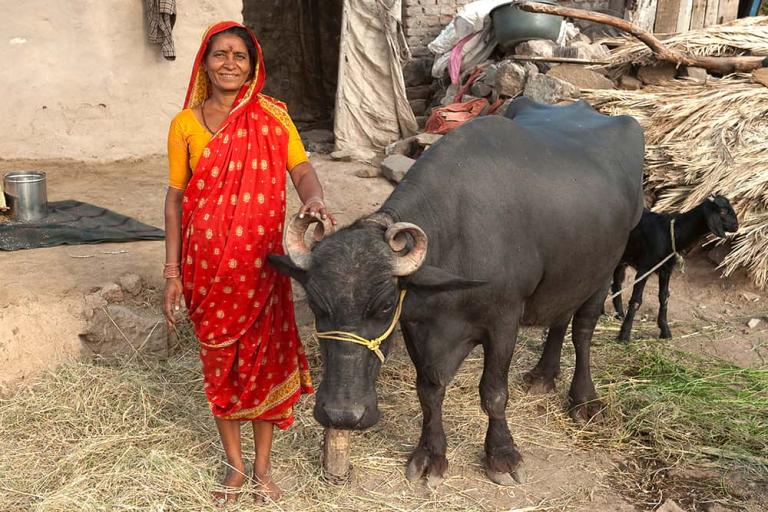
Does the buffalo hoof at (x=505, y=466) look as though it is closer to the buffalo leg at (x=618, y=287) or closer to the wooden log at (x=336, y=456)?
the wooden log at (x=336, y=456)

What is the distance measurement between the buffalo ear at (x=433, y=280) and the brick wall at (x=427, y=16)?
24.3ft

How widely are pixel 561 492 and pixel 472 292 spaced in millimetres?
1104

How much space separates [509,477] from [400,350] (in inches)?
63.8

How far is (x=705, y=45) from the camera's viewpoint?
25.1 ft

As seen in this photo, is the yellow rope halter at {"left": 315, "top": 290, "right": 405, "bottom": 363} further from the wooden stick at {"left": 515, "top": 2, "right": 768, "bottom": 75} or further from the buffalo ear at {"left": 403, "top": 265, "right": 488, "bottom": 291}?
the wooden stick at {"left": 515, "top": 2, "right": 768, "bottom": 75}

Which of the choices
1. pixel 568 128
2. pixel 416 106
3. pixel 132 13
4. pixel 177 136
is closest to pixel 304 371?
pixel 177 136

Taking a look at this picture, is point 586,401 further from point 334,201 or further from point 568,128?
point 334,201

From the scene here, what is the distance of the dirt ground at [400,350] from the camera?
11.6 ft

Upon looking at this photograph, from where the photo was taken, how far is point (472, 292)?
3189mm

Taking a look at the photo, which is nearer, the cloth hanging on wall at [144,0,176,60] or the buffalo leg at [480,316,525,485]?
the buffalo leg at [480,316,525,485]

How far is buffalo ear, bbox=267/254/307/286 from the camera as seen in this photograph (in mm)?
2762

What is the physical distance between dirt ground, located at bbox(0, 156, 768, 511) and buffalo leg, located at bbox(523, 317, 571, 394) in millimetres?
134

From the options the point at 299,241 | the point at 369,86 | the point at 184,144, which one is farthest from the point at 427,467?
the point at 369,86

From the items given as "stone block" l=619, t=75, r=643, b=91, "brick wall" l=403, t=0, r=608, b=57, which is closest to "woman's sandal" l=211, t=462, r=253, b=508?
"stone block" l=619, t=75, r=643, b=91
